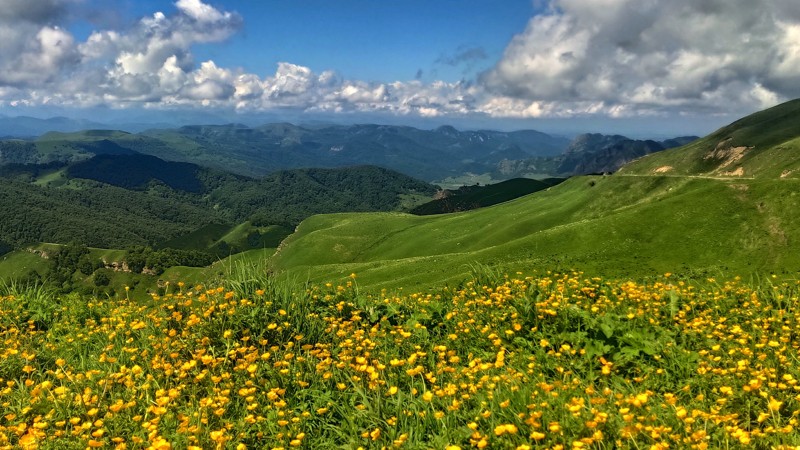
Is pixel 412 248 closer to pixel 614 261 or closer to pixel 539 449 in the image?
pixel 614 261

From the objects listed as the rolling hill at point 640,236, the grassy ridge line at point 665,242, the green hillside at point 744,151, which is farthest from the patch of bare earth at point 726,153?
the grassy ridge line at point 665,242

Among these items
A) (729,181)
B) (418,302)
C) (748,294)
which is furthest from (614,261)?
(418,302)

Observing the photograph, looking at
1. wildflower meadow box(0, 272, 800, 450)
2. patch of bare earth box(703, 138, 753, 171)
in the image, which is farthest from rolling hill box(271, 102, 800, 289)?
patch of bare earth box(703, 138, 753, 171)

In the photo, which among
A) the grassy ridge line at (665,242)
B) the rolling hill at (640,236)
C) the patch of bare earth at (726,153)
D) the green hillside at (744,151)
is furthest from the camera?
the patch of bare earth at (726,153)

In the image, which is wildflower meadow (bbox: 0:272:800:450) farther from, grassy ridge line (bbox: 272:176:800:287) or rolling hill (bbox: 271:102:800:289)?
grassy ridge line (bbox: 272:176:800:287)

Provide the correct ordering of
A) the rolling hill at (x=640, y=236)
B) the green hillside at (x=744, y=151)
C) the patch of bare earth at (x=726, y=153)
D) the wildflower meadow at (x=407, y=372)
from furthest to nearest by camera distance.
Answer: the patch of bare earth at (x=726, y=153), the green hillside at (x=744, y=151), the rolling hill at (x=640, y=236), the wildflower meadow at (x=407, y=372)

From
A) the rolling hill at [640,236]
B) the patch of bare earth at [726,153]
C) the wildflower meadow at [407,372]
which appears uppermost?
the patch of bare earth at [726,153]

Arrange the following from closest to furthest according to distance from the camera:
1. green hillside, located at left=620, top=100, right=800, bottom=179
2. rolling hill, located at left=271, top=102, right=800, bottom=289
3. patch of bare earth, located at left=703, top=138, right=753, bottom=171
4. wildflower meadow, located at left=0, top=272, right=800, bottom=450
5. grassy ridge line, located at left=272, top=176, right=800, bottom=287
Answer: wildflower meadow, located at left=0, top=272, right=800, bottom=450 < grassy ridge line, located at left=272, top=176, right=800, bottom=287 < rolling hill, located at left=271, top=102, right=800, bottom=289 < green hillside, located at left=620, top=100, right=800, bottom=179 < patch of bare earth, located at left=703, top=138, right=753, bottom=171

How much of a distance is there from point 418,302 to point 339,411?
575 centimetres

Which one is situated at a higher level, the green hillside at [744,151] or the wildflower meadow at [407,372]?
the green hillside at [744,151]

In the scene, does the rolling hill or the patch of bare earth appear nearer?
the rolling hill

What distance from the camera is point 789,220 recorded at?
45062mm

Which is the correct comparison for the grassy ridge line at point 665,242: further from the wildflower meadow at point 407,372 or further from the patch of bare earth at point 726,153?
the patch of bare earth at point 726,153

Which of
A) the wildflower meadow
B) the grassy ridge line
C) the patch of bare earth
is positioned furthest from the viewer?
the patch of bare earth
